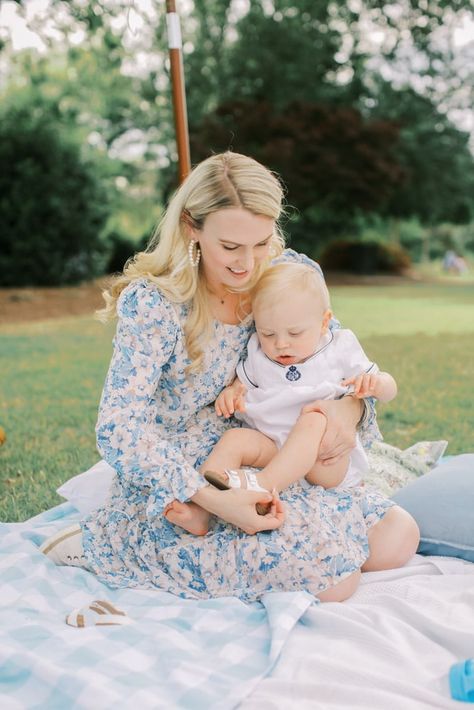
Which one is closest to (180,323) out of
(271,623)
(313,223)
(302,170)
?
(271,623)

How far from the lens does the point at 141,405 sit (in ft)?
7.71

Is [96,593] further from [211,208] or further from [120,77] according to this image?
[120,77]

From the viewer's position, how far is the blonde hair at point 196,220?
2.40 meters

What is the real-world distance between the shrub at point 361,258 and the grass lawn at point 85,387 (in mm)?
8764

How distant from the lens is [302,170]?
17.9 meters

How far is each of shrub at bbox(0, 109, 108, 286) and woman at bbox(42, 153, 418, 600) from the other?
1080cm

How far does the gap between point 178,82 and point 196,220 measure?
150 centimetres

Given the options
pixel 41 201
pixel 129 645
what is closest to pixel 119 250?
pixel 41 201

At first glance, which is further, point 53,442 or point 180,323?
point 53,442

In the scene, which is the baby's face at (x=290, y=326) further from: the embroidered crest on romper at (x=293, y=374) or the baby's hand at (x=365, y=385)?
the baby's hand at (x=365, y=385)

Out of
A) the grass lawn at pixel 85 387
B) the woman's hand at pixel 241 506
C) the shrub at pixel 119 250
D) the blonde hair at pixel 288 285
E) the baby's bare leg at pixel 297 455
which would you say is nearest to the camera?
the woman's hand at pixel 241 506

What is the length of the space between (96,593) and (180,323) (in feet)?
2.82

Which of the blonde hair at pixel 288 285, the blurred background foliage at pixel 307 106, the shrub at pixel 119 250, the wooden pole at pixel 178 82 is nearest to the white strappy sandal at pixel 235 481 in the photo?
the blonde hair at pixel 288 285

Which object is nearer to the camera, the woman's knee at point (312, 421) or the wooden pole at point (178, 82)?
the woman's knee at point (312, 421)
